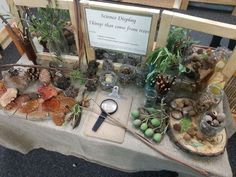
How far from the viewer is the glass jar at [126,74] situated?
38.1 inches

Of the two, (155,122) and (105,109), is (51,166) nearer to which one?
(105,109)

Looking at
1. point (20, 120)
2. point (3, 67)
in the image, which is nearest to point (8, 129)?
point (20, 120)

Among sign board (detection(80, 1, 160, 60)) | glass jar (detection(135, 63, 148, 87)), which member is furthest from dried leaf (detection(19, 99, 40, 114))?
glass jar (detection(135, 63, 148, 87))

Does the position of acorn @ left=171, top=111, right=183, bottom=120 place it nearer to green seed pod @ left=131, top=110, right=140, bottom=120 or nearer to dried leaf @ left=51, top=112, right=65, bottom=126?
green seed pod @ left=131, top=110, right=140, bottom=120

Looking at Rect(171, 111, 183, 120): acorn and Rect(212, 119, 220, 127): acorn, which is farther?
Rect(171, 111, 183, 120): acorn

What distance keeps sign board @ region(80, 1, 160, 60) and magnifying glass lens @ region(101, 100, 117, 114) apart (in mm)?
236

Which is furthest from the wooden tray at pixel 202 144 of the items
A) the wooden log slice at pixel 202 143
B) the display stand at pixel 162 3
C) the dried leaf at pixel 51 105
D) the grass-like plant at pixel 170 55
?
the display stand at pixel 162 3

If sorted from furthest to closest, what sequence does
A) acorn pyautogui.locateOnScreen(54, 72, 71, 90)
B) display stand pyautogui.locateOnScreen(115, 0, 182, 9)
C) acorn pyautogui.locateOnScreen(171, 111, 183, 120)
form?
1. display stand pyautogui.locateOnScreen(115, 0, 182, 9)
2. acorn pyautogui.locateOnScreen(54, 72, 71, 90)
3. acorn pyautogui.locateOnScreen(171, 111, 183, 120)

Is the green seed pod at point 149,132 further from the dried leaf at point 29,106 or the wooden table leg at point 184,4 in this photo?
the wooden table leg at point 184,4

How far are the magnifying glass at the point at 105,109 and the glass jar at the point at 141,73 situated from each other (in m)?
0.15

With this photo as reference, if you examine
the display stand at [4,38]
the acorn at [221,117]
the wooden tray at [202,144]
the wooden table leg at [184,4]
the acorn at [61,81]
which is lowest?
the display stand at [4,38]

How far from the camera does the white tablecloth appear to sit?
80cm

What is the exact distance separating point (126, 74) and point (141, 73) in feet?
0.23

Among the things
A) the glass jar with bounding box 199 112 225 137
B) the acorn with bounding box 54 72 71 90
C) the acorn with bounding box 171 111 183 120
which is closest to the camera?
the glass jar with bounding box 199 112 225 137
